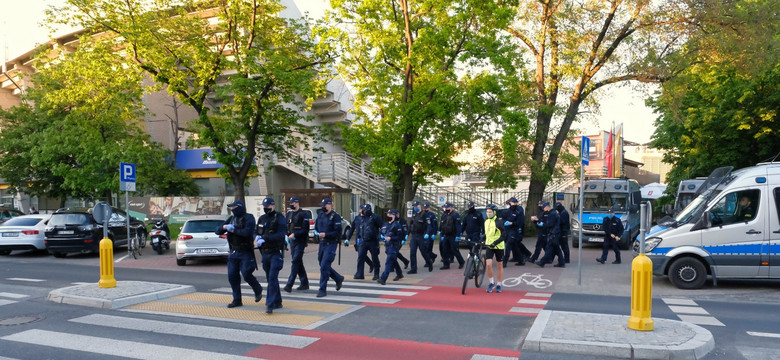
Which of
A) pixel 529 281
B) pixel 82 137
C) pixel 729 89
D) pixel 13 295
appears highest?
pixel 729 89

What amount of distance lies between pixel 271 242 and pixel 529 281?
246 inches

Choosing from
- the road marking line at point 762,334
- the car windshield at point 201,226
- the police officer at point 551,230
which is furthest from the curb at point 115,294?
the road marking line at point 762,334

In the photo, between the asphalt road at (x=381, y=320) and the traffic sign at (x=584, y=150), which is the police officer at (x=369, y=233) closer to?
the asphalt road at (x=381, y=320)

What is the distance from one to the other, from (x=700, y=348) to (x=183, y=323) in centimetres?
673

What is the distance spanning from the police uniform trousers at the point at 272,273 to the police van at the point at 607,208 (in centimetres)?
1404

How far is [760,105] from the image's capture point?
2228cm

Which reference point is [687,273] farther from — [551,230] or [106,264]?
[106,264]

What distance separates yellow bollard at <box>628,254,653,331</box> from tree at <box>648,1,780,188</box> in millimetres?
17180

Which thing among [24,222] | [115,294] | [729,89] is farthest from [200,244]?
[729,89]

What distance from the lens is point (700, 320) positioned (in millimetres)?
7672

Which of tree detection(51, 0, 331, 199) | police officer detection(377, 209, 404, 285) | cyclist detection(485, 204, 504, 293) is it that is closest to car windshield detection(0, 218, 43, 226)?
tree detection(51, 0, 331, 199)

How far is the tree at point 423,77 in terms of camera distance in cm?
1864

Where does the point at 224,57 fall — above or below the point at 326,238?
above

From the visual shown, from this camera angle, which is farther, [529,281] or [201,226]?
[201,226]
